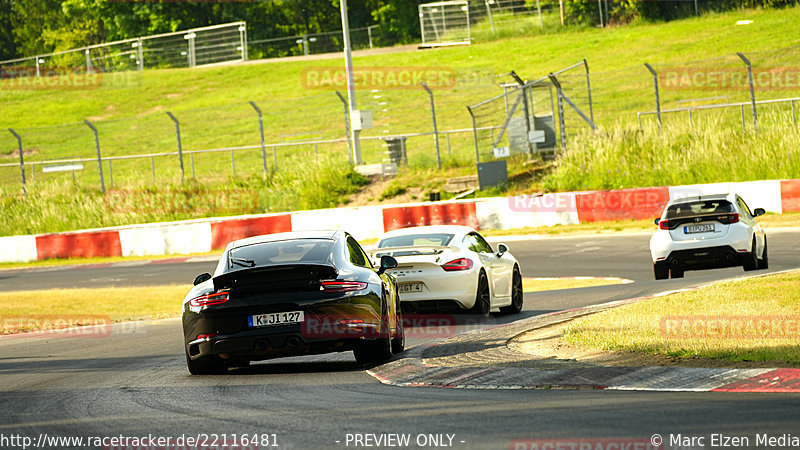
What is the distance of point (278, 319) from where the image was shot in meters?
10.5

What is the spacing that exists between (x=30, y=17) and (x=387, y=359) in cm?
10078

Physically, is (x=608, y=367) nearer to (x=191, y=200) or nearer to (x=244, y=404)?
(x=244, y=404)

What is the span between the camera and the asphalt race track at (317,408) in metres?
7.01

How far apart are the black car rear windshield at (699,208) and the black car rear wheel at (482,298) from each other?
4.47 meters

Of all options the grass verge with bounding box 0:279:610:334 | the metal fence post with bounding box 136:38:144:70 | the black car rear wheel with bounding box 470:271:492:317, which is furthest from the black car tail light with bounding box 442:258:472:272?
the metal fence post with bounding box 136:38:144:70

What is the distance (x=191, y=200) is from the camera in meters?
36.1

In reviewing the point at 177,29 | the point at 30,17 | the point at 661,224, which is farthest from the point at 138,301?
the point at 30,17

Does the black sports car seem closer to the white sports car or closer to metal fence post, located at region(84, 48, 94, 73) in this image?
the white sports car

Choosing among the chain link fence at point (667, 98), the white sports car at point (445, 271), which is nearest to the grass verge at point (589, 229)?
the chain link fence at point (667, 98)

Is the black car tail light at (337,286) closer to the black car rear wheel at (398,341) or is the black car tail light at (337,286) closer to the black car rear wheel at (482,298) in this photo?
the black car rear wheel at (398,341)

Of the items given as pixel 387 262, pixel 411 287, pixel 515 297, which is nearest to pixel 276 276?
pixel 387 262

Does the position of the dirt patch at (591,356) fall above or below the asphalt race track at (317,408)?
below

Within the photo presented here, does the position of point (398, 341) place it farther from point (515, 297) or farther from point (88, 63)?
point (88, 63)

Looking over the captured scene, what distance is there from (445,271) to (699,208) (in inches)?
239
